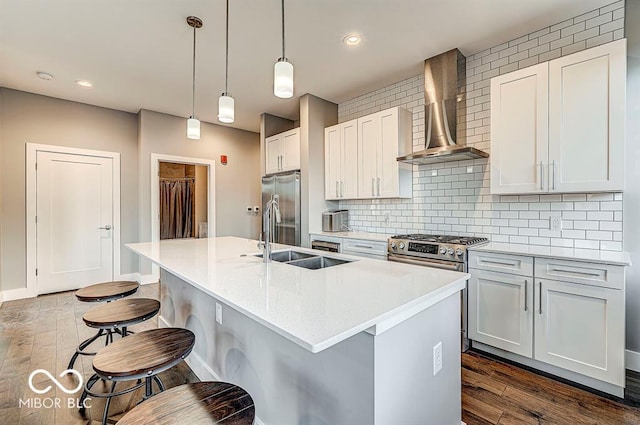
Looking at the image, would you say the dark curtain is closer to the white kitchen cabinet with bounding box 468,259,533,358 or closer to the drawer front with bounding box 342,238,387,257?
the drawer front with bounding box 342,238,387,257

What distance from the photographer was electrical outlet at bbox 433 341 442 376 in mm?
1408

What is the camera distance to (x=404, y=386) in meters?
1.23

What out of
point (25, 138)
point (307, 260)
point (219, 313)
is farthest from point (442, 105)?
point (25, 138)

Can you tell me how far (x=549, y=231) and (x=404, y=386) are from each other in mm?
2203

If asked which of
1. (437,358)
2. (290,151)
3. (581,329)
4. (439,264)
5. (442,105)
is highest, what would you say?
(442,105)

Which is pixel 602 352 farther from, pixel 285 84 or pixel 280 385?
pixel 285 84

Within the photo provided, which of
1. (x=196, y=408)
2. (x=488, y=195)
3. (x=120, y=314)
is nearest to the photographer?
(x=196, y=408)

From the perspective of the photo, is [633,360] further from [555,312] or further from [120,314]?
[120,314]

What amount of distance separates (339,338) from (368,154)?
10.2 feet

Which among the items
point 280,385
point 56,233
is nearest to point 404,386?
point 280,385

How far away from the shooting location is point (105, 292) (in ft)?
7.33

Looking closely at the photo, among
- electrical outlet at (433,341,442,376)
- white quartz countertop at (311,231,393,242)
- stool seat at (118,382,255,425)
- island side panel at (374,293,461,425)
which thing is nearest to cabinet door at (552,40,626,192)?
island side panel at (374,293,461,425)

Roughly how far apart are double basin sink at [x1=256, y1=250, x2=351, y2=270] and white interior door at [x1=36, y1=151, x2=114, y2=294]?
3.75m

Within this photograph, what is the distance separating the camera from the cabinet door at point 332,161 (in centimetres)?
412
